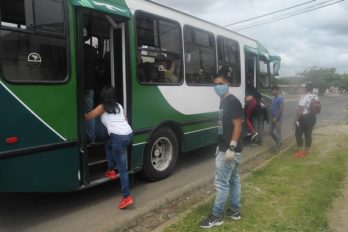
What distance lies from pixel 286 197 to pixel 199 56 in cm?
341

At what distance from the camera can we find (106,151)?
5.61 metres

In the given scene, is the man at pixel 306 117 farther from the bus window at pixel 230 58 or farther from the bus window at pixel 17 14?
the bus window at pixel 17 14

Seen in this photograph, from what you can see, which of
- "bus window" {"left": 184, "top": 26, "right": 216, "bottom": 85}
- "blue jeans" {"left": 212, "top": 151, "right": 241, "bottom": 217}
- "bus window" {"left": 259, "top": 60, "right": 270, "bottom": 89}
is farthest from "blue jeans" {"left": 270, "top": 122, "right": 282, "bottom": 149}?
"blue jeans" {"left": 212, "top": 151, "right": 241, "bottom": 217}

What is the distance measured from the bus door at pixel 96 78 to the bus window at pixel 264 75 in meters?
5.90

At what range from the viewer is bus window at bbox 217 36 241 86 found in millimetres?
8648

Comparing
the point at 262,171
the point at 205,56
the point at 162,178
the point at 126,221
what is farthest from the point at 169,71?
the point at 126,221

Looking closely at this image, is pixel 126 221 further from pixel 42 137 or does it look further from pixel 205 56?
pixel 205 56

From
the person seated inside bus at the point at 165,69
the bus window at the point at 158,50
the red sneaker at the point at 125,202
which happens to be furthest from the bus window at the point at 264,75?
the red sneaker at the point at 125,202

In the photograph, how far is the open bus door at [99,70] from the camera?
16.2 feet

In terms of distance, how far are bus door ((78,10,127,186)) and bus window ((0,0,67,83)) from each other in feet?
1.09

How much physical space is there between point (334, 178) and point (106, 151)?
167 inches

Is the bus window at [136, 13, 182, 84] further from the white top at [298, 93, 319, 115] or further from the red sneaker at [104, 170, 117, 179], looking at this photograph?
the white top at [298, 93, 319, 115]

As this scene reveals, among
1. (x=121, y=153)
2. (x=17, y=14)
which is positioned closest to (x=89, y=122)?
(x=121, y=153)

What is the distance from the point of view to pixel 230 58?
9156 millimetres
